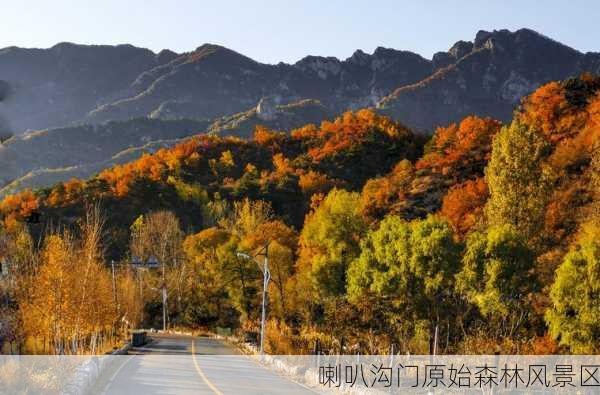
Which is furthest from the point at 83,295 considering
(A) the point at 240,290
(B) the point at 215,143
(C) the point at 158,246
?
(B) the point at 215,143

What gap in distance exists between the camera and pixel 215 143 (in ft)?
537

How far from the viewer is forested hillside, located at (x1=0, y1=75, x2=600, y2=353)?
3466 cm

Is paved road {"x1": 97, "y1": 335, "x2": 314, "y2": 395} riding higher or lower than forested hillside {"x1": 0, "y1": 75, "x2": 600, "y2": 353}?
lower

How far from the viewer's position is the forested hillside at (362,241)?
1364 inches

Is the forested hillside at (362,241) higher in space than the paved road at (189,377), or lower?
higher

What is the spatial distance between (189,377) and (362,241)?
80.5 ft

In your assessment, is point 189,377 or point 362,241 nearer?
point 189,377

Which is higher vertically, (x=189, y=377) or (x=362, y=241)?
(x=362, y=241)

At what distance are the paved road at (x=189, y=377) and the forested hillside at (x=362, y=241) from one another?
3230mm

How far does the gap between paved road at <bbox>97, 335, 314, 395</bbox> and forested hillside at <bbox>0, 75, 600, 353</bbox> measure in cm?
323

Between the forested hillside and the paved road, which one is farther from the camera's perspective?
the forested hillside

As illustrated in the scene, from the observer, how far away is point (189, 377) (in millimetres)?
27266

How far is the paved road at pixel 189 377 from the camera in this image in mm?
22984

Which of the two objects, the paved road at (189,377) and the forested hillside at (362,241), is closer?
the paved road at (189,377)
